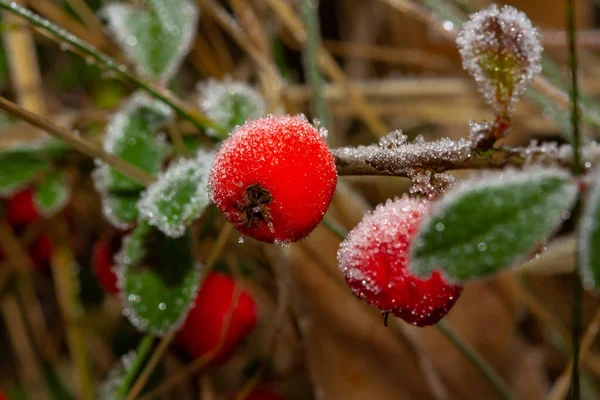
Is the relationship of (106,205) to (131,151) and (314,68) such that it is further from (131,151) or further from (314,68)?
(314,68)

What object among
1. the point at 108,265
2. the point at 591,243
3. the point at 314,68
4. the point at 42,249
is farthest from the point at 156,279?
the point at 42,249

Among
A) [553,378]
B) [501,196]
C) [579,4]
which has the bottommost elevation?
[553,378]

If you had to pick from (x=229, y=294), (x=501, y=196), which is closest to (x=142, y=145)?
(x=229, y=294)

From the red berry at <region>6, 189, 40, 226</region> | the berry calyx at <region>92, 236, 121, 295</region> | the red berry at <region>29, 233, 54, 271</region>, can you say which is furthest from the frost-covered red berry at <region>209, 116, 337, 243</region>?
the red berry at <region>29, 233, 54, 271</region>

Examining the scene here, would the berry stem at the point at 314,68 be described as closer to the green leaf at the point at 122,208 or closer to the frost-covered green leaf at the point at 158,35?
the frost-covered green leaf at the point at 158,35

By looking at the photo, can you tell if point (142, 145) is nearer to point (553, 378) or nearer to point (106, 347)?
point (106, 347)

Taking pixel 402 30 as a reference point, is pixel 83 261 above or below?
below

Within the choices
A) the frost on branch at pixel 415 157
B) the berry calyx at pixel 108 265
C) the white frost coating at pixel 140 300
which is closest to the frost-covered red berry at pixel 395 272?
the frost on branch at pixel 415 157
